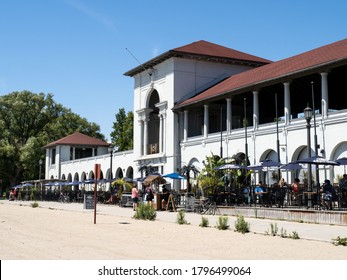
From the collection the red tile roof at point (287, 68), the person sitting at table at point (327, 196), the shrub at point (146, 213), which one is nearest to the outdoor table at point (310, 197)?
the person sitting at table at point (327, 196)

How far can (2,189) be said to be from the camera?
3622 inches

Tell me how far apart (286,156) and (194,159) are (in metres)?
11.4

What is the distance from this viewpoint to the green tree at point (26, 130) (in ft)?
257

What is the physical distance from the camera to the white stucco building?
102ft

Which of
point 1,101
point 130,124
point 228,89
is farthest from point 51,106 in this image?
point 228,89

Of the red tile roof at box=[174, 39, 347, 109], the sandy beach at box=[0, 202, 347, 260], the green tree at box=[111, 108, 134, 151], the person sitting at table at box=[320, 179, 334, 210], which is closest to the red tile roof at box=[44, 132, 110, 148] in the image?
the green tree at box=[111, 108, 134, 151]

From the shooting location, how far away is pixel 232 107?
4538cm

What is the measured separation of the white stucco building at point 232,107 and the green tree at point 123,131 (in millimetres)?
17010

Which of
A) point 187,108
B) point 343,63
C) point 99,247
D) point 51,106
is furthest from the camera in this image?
point 51,106

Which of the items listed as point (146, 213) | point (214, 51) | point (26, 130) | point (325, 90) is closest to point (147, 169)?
point (214, 51)

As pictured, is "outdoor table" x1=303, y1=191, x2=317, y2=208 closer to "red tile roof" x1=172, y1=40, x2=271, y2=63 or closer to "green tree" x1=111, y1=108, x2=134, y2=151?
"red tile roof" x1=172, y1=40, x2=271, y2=63

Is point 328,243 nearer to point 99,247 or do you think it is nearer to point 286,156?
point 99,247

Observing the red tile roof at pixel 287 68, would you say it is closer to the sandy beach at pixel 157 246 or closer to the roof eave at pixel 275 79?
the roof eave at pixel 275 79

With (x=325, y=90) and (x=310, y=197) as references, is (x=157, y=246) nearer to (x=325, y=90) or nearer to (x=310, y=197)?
(x=310, y=197)
